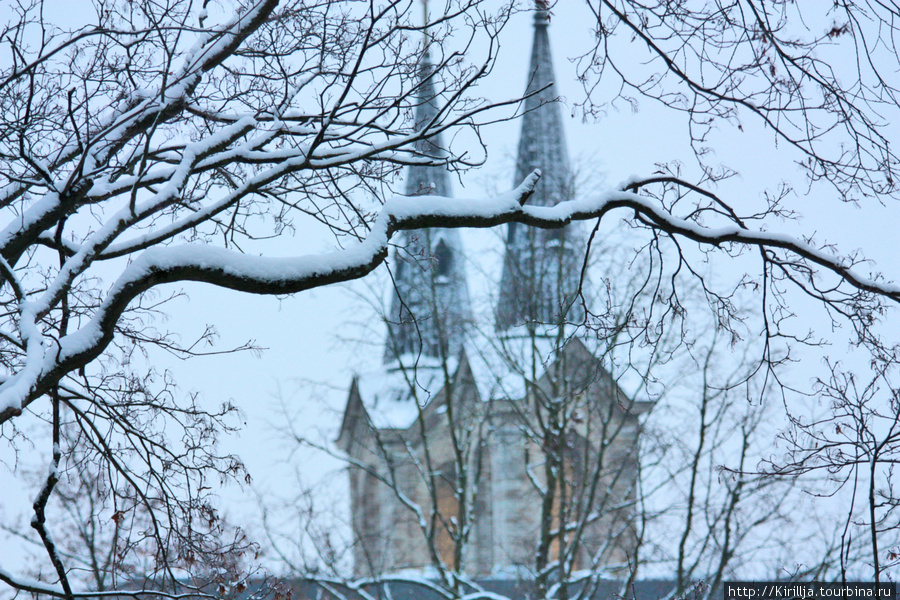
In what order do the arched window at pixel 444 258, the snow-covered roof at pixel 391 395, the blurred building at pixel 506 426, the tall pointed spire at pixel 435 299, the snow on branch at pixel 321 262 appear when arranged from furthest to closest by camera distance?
the arched window at pixel 444 258 < the snow-covered roof at pixel 391 395 < the tall pointed spire at pixel 435 299 < the blurred building at pixel 506 426 < the snow on branch at pixel 321 262

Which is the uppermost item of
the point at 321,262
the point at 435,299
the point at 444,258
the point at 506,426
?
the point at 444,258

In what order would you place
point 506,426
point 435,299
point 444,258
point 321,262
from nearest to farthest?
point 321,262, point 435,299, point 506,426, point 444,258

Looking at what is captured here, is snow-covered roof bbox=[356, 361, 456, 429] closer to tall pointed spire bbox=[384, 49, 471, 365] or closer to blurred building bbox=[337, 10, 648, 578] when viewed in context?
blurred building bbox=[337, 10, 648, 578]

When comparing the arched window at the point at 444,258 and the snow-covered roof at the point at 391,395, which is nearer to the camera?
the snow-covered roof at the point at 391,395

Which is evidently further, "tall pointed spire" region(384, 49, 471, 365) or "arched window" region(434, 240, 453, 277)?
"arched window" region(434, 240, 453, 277)

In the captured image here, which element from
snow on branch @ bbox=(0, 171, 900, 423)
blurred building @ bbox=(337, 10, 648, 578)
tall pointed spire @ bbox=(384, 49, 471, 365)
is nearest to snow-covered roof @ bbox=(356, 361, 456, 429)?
blurred building @ bbox=(337, 10, 648, 578)

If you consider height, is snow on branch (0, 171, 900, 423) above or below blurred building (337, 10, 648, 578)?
below

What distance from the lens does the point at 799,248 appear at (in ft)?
15.4

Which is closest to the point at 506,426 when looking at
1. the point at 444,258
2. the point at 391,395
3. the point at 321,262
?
the point at 391,395

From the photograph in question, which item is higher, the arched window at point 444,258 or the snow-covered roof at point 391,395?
the arched window at point 444,258

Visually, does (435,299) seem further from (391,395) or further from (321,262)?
(321,262)

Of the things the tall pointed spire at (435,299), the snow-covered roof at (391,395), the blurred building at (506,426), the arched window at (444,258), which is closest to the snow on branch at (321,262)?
the blurred building at (506,426)

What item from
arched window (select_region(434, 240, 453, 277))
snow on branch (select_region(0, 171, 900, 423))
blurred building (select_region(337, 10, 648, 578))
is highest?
arched window (select_region(434, 240, 453, 277))

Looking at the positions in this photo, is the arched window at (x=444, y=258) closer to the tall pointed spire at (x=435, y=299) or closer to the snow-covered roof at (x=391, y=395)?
the tall pointed spire at (x=435, y=299)
